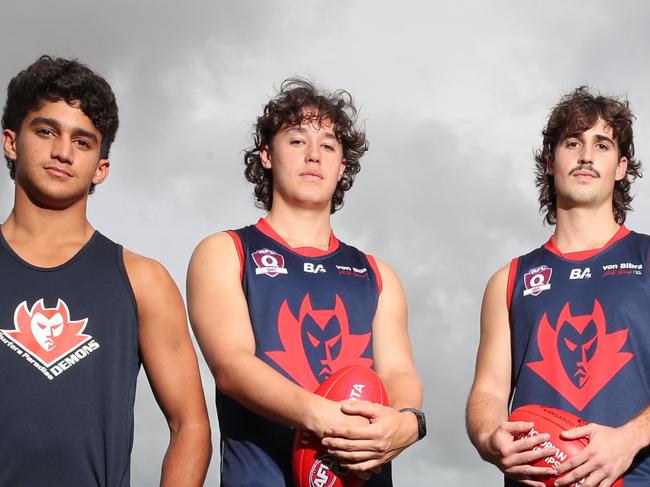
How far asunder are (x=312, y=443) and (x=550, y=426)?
136 cm

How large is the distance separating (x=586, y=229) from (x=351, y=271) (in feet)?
5.57

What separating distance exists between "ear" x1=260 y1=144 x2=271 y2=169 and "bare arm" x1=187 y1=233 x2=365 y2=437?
78 centimetres

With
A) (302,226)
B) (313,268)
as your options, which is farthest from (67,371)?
(302,226)

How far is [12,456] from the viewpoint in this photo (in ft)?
16.2

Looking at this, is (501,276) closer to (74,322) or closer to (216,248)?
(216,248)

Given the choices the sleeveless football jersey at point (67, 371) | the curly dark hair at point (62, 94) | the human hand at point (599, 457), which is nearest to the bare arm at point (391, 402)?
the human hand at point (599, 457)

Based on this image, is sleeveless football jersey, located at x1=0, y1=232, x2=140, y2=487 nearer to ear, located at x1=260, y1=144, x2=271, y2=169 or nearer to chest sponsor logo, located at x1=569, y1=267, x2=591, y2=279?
A: ear, located at x1=260, y1=144, x2=271, y2=169

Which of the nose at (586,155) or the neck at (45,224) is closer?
the neck at (45,224)

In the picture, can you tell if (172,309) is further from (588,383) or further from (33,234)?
(588,383)

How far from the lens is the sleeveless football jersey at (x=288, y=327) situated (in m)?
6.01

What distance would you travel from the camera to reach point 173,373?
533 centimetres

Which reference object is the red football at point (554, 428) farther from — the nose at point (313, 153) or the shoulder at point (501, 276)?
the nose at point (313, 153)

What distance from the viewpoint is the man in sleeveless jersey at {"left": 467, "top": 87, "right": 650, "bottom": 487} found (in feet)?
18.9

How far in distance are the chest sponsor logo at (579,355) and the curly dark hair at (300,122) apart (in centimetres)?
185
